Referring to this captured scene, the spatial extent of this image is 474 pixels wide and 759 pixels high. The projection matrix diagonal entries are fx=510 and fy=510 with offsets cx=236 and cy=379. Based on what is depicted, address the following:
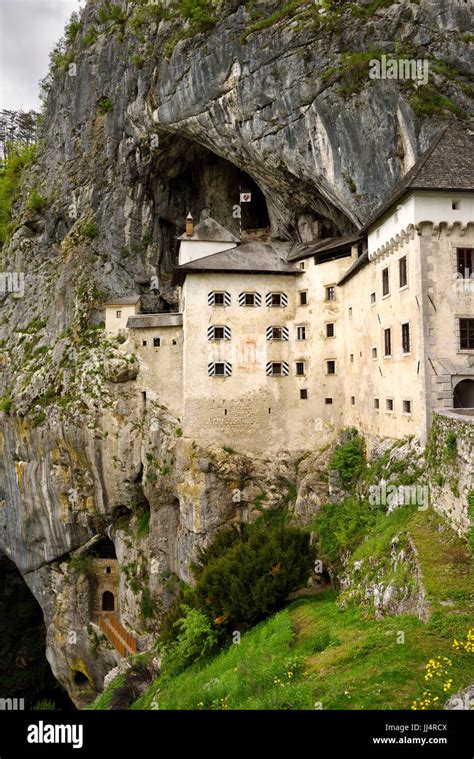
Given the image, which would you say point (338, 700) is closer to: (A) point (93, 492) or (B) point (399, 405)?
(B) point (399, 405)

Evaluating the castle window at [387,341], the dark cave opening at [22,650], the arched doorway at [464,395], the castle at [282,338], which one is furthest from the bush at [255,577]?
the dark cave opening at [22,650]

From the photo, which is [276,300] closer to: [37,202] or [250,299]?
[250,299]

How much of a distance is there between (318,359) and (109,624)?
23.5 meters

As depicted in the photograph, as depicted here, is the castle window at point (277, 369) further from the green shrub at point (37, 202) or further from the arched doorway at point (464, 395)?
the green shrub at point (37, 202)

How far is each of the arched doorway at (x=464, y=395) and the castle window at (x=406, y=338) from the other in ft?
8.06

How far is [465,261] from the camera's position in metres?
19.9

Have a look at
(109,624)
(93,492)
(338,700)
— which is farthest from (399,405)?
(109,624)

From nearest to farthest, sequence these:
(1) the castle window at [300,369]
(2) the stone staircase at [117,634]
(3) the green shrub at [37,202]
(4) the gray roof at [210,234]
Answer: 1. (1) the castle window at [300,369]
2. (2) the stone staircase at [117,634]
3. (4) the gray roof at [210,234]
4. (3) the green shrub at [37,202]

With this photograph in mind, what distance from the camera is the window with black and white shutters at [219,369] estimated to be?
30.5 m

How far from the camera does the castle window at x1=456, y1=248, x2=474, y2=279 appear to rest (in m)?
19.8

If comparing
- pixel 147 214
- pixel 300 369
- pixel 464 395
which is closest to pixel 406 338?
pixel 464 395

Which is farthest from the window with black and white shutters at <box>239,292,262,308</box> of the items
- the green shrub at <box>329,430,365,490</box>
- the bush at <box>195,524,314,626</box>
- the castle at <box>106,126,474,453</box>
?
the bush at <box>195,524,314,626</box>
